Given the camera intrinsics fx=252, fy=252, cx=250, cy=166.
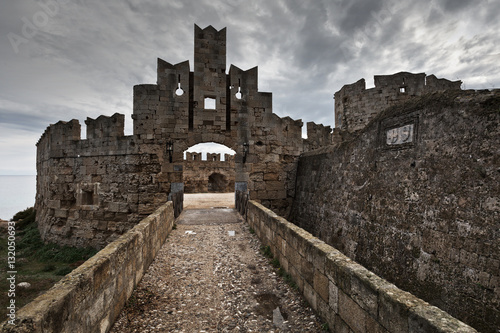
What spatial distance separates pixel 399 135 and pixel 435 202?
1.72 metres

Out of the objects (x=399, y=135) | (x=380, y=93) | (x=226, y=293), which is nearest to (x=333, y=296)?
(x=226, y=293)

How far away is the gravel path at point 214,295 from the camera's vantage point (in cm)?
346

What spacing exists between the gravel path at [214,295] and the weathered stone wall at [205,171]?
15442 millimetres

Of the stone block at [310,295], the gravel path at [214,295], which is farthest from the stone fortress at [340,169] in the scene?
the gravel path at [214,295]

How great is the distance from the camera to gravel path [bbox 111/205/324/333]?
3.46 metres

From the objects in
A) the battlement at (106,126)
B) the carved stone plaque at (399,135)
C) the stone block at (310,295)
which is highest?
the battlement at (106,126)

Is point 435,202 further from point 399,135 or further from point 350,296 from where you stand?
point 350,296

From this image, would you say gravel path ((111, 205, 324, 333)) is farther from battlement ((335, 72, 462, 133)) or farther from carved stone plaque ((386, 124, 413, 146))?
battlement ((335, 72, 462, 133))

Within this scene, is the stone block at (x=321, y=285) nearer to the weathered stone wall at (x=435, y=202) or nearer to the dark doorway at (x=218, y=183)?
the weathered stone wall at (x=435, y=202)

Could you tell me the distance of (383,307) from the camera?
2322mm

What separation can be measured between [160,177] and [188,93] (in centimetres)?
382

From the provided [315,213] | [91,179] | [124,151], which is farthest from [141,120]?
[315,213]

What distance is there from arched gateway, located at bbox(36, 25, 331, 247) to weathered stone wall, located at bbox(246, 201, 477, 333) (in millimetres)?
6830

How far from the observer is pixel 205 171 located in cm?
2255
